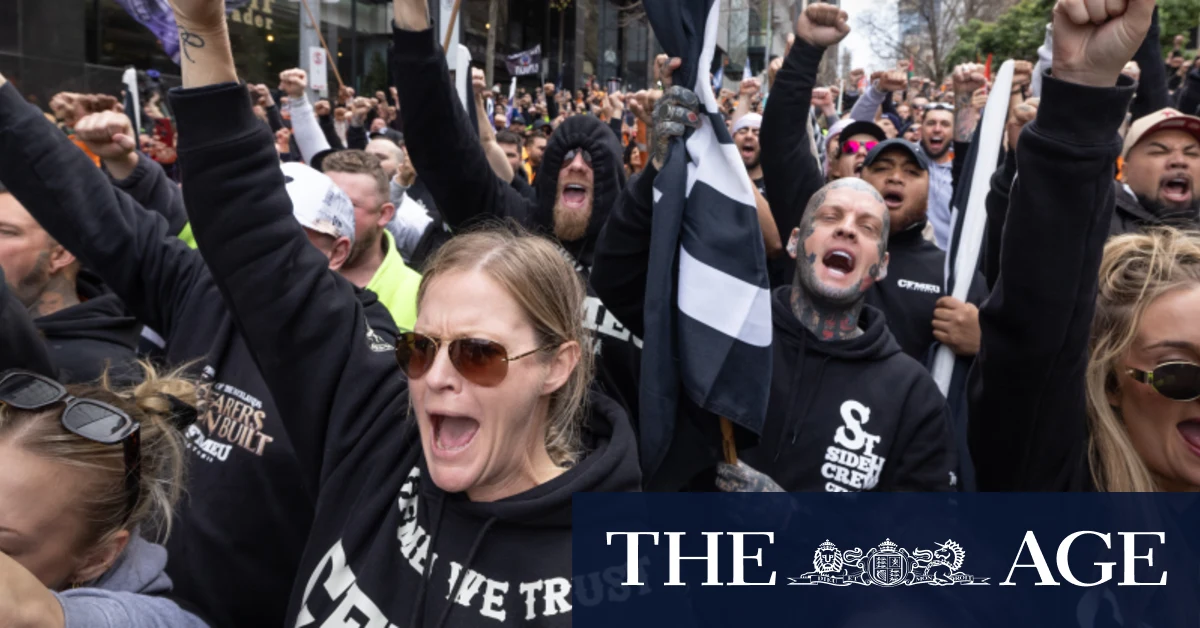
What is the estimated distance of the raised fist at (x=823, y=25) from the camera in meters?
3.26

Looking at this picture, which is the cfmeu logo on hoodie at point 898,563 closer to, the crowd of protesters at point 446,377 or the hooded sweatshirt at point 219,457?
the crowd of protesters at point 446,377

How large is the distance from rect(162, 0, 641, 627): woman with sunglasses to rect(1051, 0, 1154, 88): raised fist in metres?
1.01

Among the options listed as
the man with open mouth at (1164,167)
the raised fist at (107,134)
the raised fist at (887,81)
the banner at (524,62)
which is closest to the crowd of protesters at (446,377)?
the raised fist at (107,134)

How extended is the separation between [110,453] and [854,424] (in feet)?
5.79

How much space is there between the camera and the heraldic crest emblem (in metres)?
1.58

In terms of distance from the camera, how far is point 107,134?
3.27 meters

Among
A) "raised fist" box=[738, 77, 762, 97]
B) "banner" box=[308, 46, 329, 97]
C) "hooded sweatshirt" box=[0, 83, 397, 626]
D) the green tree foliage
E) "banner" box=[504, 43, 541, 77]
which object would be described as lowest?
"hooded sweatshirt" box=[0, 83, 397, 626]

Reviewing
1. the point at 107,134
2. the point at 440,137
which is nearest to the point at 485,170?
the point at 440,137

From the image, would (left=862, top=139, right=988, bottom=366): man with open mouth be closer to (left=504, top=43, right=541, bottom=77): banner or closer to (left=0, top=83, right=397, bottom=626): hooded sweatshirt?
(left=0, top=83, right=397, bottom=626): hooded sweatshirt

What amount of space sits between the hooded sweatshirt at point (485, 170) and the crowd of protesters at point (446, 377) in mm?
18

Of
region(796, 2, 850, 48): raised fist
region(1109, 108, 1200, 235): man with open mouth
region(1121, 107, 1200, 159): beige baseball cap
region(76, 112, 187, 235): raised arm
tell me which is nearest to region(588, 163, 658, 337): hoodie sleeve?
region(796, 2, 850, 48): raised fist

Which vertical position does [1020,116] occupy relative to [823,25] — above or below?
below

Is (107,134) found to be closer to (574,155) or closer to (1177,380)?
(574,155)

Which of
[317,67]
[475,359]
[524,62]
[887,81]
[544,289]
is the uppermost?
[524,62]
